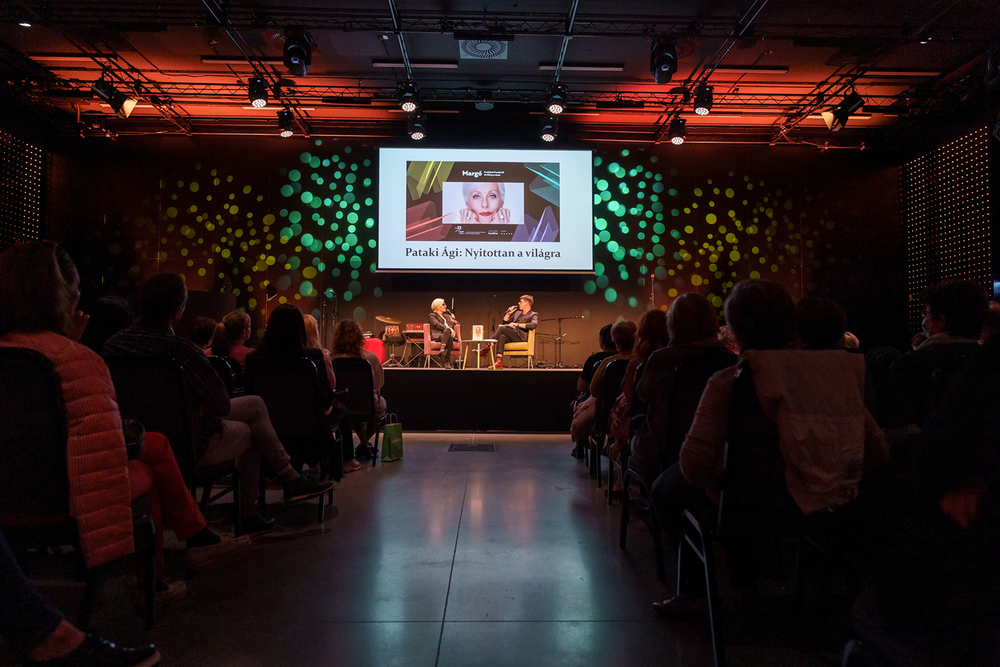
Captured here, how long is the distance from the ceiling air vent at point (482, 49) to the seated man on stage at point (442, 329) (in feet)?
10.8

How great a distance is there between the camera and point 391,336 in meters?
8.34

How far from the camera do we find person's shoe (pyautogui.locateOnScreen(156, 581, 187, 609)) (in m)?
1.88

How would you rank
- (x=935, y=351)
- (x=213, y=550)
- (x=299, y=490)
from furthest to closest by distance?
(x=299, y=490) < (x=213, y=550) < (x=935, y=351)

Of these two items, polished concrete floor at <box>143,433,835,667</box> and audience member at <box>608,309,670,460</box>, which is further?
audience member at <box>608,309,670,460</box>

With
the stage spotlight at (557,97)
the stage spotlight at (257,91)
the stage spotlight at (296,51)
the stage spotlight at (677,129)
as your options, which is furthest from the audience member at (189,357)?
the stage spotlight at (677,129)

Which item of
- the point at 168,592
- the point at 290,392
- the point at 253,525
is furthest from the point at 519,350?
the point at 168,592

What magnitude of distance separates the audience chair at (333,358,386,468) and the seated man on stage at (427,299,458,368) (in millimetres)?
3798

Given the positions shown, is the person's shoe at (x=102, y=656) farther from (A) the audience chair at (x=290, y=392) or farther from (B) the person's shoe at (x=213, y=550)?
(A) the audience chair at (x=290, y=392)

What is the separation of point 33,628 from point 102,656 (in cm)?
18

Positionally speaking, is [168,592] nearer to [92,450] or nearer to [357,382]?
[92,450]

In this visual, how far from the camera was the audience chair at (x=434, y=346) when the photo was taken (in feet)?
26.2

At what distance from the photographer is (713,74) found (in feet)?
24.6

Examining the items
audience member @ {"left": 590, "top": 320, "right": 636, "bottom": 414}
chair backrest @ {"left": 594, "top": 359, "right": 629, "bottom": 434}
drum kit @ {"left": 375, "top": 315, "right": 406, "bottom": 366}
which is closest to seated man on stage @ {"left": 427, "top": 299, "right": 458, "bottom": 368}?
drum kit @ {"left": 375, "top": 315, "right": 406, "bottom": 366}

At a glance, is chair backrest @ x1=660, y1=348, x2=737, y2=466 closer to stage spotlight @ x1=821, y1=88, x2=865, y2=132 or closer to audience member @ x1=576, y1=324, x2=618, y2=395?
audience member @ x1=576, y1=324, x2=618, y2=395
